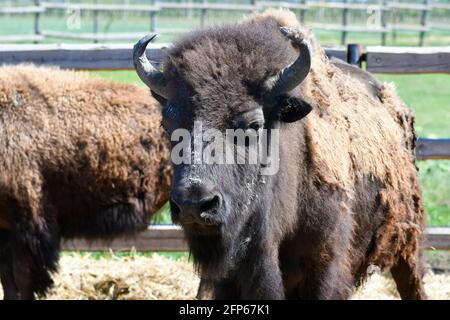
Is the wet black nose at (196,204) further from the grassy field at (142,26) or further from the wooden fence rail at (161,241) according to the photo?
the grassy field at (142,26)

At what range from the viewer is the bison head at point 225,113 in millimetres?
4566

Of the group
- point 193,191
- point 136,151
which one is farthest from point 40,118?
point 193,191

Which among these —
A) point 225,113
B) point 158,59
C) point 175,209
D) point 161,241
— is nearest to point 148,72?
point 225,113

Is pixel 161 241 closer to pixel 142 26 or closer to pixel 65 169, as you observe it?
pixel 65 169

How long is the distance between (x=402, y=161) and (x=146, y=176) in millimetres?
2360

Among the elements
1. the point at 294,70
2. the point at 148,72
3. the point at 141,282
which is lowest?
the point at 141,282

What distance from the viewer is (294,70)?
4844 millimetres

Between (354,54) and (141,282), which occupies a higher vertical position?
(354,54)

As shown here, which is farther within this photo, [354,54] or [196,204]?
[354,54]

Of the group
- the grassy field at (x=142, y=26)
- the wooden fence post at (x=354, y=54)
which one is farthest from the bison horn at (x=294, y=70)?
the grassy field at (x=142, y=26)

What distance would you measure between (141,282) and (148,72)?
3.45 m

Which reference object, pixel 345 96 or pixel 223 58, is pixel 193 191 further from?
pixel 345 96

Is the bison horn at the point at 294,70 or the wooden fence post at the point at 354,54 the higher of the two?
the bison horn at the point at 294,70

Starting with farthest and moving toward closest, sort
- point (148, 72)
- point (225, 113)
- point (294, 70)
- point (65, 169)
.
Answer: point (65, 169) → point (148, 72) → point (294, 70) → point (225, 113)
